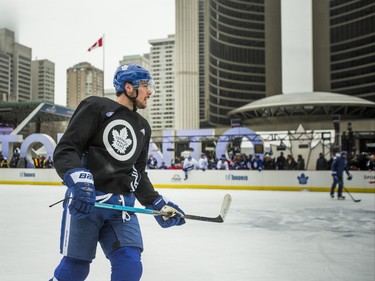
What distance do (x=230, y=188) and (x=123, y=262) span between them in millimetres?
15440

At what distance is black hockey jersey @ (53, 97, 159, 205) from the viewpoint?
2207mm

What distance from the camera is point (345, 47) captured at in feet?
270

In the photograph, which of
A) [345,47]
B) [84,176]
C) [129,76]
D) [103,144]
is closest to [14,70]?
[345,47]

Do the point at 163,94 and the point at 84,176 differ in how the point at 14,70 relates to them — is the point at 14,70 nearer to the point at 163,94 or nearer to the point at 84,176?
the point at 163,94

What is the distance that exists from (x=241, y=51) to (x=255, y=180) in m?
79.0

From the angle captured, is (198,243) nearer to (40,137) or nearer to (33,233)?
(33,233)

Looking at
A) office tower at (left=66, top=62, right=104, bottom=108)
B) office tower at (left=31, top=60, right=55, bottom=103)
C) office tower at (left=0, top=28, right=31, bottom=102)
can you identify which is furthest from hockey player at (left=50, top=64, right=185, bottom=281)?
office tower at (left=31, top=60, right=55, bottom=103)

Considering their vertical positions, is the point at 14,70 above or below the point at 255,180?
above

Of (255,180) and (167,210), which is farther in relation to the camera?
(255,180)

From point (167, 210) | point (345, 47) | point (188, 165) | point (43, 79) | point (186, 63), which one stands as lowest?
point (188, 165)

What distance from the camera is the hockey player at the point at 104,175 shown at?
212 centimetres

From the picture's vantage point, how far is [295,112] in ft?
206

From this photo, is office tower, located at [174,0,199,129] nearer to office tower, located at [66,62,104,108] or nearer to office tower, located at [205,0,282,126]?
office tower, located at [205,0,282,126]

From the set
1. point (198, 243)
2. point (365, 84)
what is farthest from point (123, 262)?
point (365, 84)
